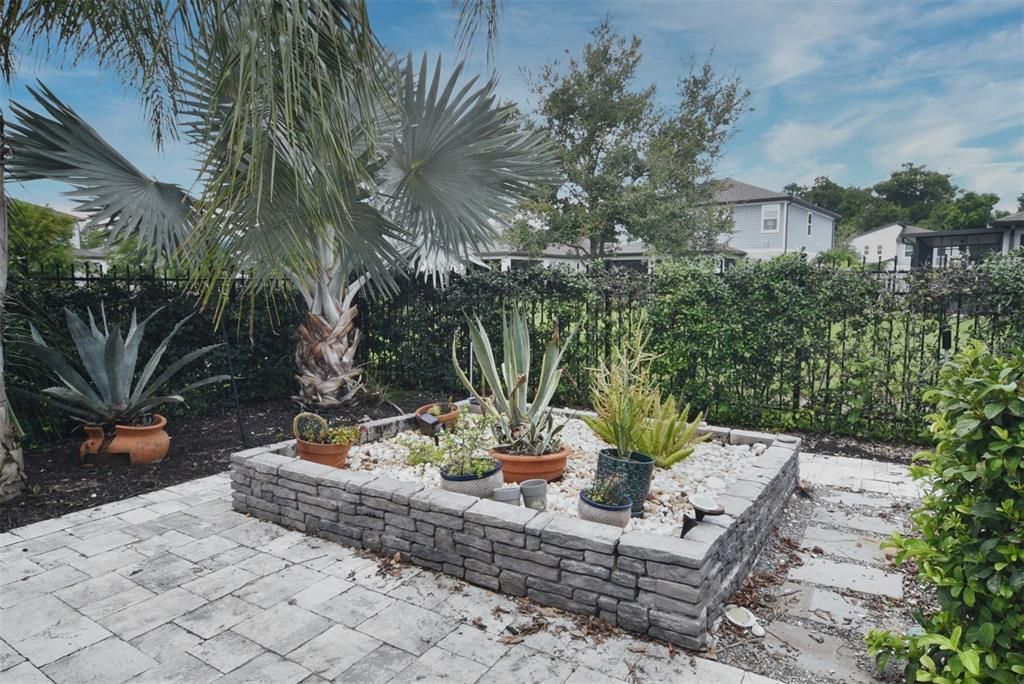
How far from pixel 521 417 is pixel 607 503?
1143 mm

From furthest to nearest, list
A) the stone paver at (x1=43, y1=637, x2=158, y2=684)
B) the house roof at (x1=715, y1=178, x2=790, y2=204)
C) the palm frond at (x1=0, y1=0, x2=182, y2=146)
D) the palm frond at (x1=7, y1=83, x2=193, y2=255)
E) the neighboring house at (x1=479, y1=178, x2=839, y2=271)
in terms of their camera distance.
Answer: the house roof at (x1=715, y1=178, x2=790, y2=204) < the neighboring house at (x1=479, y1=178, x2=839, y2=271) < the palm frond at (x1=7, y1=83, x2=193, y2=255) < the palm frond at (x1=0, y1=0, x2=182, y2=146) < the stone paver at (x1=43, y1=637, x2=158, y2=684)

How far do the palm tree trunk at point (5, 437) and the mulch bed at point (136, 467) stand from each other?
0.31ft

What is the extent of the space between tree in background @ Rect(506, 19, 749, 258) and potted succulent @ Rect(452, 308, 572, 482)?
11.5m

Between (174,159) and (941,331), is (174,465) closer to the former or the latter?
(174,159)

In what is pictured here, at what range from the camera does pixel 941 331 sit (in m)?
4.72

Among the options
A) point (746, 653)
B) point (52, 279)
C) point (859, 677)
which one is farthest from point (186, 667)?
point (52, 279)

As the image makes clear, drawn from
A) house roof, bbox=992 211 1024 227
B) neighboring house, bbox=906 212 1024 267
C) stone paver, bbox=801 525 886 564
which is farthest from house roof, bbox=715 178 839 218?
stone paver, bbox=801 525 886 564

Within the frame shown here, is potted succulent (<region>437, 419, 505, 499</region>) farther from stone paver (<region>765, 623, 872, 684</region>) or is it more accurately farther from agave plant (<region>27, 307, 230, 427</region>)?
agave plant (<region>27, 307, 230, 427</region>)

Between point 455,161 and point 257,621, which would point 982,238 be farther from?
point 257,621

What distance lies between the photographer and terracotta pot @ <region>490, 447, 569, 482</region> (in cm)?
354

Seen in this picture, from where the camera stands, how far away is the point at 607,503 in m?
2.79

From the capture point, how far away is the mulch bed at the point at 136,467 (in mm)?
3652

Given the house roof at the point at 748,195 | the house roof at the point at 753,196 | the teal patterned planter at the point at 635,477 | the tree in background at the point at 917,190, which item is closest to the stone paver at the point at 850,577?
the teal patterned planter at the point at 635,477

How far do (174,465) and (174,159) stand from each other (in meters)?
2.44
